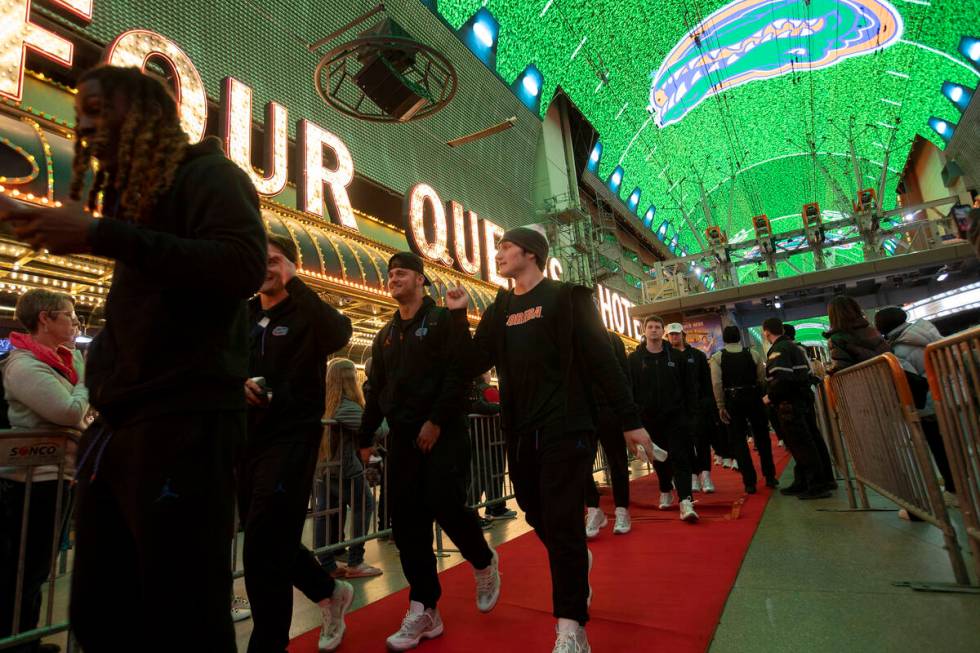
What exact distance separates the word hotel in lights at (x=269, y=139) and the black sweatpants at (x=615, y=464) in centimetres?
475

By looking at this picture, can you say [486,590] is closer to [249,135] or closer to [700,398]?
[700,398]

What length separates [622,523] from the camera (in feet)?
16.0

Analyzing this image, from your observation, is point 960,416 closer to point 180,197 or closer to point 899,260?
point 180,197

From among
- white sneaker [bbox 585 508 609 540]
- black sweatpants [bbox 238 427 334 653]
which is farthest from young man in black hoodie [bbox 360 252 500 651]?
white sneaker [bbox 585 508 609 540]

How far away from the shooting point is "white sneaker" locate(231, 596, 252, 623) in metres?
3.35

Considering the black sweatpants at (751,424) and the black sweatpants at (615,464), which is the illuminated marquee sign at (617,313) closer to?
the black sweatpants at (751,424)

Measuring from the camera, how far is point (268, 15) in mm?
11023

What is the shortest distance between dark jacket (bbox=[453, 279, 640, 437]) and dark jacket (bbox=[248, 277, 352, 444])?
89cm

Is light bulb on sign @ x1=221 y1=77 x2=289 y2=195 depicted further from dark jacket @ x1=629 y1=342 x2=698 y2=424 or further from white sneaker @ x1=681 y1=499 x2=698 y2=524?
white sneaker @ x1=681 y1=499 x2=698 y2=524

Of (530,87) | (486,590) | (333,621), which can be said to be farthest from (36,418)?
(530,87)

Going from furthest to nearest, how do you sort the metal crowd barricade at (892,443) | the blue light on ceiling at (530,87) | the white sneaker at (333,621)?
the blue light on ceiling at (530,87), the metal crowd barricade at (892,443), the white sneaker at (333,621)

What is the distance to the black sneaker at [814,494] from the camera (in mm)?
5727

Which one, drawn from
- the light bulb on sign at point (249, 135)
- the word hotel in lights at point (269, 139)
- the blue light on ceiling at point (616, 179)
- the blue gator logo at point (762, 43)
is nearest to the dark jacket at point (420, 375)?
the word hotel in lights at point (269, 139)

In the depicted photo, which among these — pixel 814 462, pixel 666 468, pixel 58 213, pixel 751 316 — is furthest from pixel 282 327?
pixel 751 316
